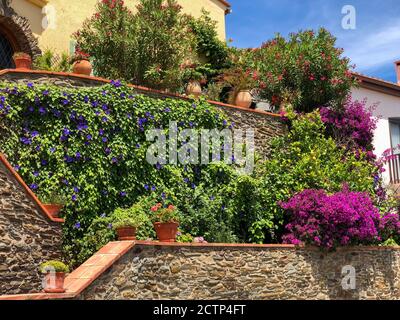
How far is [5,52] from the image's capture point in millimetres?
14516

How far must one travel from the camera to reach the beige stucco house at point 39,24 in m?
14.4

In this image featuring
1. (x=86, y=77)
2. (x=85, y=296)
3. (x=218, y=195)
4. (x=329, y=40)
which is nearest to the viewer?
(x=85, y=296)

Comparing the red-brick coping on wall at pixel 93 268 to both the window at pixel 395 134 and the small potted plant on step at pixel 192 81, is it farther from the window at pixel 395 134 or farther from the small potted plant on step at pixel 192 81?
the window at pixel 395 134

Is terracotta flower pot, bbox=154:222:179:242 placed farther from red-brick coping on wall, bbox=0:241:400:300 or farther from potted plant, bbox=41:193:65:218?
potted plant, bbox=41:193:65:218

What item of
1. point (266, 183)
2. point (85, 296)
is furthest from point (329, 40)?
point (85, 296)

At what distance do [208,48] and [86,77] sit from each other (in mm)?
7524

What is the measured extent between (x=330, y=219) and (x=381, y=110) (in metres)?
9.61

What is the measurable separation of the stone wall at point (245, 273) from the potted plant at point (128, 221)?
18.2 inches

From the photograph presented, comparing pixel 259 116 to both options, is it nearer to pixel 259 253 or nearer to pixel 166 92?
pixel 166 92

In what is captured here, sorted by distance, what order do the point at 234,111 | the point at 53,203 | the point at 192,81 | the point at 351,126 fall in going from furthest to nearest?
the point at 351,126 → the point at 192,81 → the point at 234,111 → the point at 53,203

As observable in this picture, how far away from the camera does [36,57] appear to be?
14648mm

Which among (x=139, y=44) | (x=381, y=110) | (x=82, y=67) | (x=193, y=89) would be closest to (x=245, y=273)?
(x=193, y=89)

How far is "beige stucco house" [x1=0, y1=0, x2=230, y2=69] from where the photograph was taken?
14.4 metres

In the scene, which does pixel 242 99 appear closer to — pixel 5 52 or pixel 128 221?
pixel 128 221
